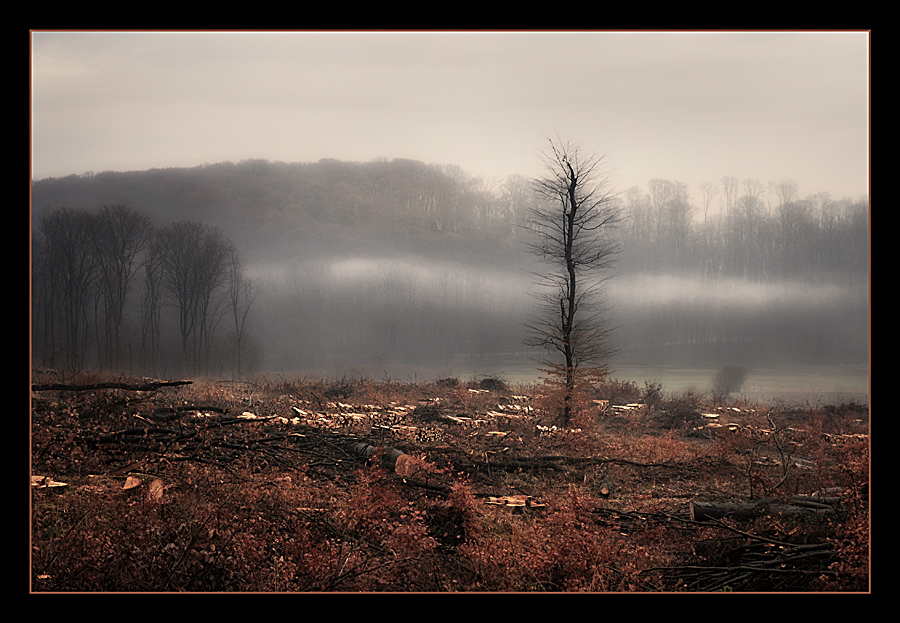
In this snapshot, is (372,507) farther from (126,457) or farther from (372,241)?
(372,241)

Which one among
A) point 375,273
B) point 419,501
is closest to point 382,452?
point 419,501

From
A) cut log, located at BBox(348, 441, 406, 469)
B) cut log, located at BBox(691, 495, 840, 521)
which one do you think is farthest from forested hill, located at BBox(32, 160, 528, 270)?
cut log, located at BBox(691, 495, 840, 521)


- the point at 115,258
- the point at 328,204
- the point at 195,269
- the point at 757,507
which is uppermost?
the point at 328,204

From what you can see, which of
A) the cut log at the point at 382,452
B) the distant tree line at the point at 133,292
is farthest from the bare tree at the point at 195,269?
the cut log at the point at 382,452

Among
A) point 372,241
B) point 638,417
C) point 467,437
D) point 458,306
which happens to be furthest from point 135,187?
point 638,417

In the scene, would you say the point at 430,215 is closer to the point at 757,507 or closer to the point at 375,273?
the point at 375,273

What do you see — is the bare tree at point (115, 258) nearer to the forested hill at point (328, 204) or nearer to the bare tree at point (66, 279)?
the bare tree at point (66, 279)
